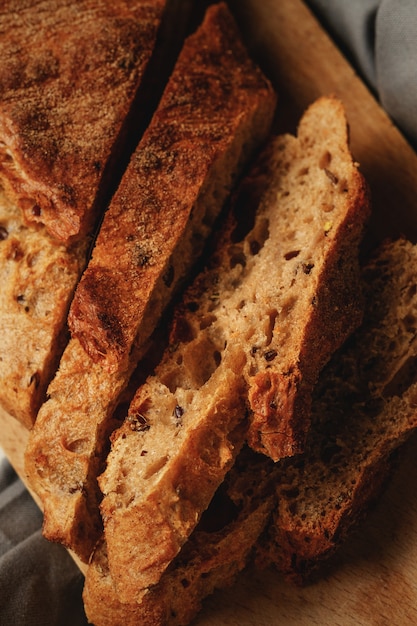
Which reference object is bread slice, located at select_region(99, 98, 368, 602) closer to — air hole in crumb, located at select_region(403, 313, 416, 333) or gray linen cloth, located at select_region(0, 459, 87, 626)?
air hole in crumb, located at select_region(403, 313, 416, 333)

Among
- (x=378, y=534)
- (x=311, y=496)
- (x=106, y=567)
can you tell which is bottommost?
(x=378, y=534)

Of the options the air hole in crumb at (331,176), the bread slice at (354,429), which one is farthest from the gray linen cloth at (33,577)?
the air hole in crumb at (331,176)

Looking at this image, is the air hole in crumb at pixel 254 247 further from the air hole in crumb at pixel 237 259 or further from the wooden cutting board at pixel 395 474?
the wooden cutting board at pixel 395 474

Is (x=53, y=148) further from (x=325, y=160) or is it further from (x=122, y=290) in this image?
(x=325, y=160)

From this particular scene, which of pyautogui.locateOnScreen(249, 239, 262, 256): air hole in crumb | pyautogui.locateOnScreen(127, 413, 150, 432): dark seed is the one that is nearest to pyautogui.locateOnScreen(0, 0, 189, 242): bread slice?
pyautogui.locateOnScreen(249, 239, 262, 256): air hole in crumb

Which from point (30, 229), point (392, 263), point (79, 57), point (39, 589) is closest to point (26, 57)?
point (79, 57)

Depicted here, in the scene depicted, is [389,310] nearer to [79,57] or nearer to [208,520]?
[208,520]

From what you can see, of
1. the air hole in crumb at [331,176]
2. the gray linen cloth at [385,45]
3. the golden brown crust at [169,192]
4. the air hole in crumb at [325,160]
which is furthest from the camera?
the gray linen cloth at [385,45]

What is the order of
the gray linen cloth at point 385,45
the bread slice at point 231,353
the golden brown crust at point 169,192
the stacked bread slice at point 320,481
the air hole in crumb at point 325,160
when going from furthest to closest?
1. the gray linen cloth at point 385,45
2. the air hole in crumb at point 325,160
3. the stacked bread slice at point 320,481
4. the golden brown crust at point 169,192
5. the bread slice at point 231,353
